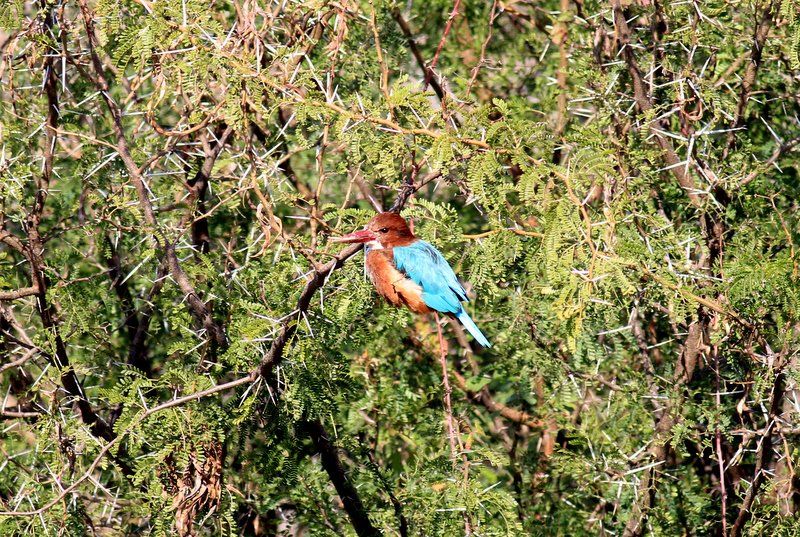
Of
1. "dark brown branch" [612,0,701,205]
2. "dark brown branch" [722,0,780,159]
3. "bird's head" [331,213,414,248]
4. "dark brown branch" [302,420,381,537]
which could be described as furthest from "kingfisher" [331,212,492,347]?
"dark brown branch" [722,0,780,159]

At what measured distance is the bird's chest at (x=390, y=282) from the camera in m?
4.23

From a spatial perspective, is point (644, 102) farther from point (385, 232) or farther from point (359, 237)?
point (359, 237)

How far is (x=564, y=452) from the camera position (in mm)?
4574

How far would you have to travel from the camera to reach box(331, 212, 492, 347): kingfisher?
417cm

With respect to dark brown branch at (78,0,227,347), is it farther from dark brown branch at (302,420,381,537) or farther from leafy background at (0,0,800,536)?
dark brown branch at (302,420,381,537)

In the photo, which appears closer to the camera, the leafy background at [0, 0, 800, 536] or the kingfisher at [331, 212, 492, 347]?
the leafy background at [0, 0, 800, 536]

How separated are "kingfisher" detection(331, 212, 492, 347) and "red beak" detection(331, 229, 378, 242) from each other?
0.25ft

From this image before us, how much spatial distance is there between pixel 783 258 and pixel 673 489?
123 cm

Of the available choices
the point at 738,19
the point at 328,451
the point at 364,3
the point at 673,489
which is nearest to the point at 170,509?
the point at 328,451

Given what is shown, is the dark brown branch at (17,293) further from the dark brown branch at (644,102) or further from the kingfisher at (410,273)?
the dark brown branch at (644,102)

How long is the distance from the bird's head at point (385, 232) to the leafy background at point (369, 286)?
0.25ft

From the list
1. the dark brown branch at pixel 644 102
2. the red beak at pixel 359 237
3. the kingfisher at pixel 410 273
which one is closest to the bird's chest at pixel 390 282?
the kingfisher at pixel 410 273

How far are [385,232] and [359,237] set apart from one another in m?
0.25

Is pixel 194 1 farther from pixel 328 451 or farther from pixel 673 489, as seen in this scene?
pixel 673 489
